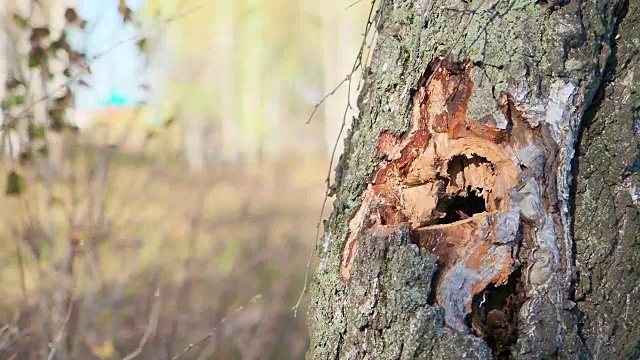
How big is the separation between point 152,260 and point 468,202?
2.73 meters

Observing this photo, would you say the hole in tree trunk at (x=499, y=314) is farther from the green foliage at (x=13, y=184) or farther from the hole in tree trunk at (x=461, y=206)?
the green foliage at (x=13, y=184)

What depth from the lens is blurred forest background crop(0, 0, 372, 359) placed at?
2.86 meters

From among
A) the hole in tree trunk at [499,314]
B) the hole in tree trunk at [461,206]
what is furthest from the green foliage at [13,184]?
the hole in tree trunk at [499,314]

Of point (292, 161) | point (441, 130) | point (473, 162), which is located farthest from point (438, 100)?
point (292, 161)

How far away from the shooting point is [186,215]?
155 inches

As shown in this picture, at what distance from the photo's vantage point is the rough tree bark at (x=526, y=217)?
4.04ft

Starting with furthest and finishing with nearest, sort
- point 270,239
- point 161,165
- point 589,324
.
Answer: point 270,239 < point 161,165 < point 589,324

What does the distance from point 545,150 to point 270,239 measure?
366 cm

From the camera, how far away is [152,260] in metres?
3.76

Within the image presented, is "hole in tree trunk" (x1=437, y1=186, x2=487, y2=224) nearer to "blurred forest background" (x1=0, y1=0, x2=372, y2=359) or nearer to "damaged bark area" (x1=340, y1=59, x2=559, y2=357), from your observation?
"damaged bark area" (x1=340, y1=59, x2=559, y2=357)

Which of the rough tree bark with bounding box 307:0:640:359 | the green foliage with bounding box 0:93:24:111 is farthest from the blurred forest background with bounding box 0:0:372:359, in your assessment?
the rough tree bark with bounding box 307:0:640:359

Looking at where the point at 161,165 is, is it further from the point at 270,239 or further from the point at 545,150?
the point at 545,150

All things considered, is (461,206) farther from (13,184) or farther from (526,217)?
(13,184)

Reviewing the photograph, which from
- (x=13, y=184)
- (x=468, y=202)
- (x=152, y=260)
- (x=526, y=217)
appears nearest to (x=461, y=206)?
(x=468, y=202)
